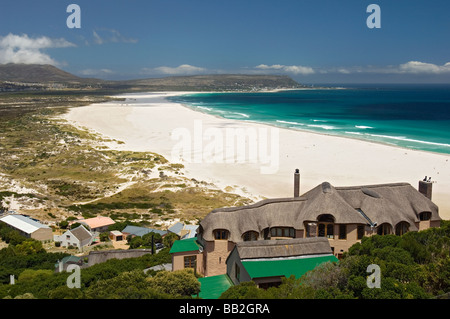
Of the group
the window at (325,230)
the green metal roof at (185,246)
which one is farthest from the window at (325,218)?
the green metal roof at (185,246)

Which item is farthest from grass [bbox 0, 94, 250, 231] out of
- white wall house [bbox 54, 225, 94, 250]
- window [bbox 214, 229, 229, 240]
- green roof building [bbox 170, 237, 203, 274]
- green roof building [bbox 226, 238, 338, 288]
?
green roof building [bbox 226, 238, 338, 288]

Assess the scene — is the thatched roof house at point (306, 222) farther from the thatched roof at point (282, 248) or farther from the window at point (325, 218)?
the thatched roof at point (282, 248)

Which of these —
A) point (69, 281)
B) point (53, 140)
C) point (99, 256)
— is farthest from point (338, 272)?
point (53, 140)

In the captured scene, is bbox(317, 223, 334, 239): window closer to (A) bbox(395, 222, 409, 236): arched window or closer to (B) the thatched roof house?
(B) the thatched roof house

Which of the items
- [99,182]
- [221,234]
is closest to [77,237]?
[221,234]

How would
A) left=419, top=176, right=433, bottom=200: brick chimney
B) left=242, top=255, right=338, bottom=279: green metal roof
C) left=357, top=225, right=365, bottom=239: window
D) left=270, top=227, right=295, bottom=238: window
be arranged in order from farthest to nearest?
left=419, top=176, right=433, bottom=200: brick chimney, left=270, top=227, right=295, bottom=238: window, left=357, top=225, right=365, bottom=239: window, left=242, top=255, right=338, bottom=279: green metal roof

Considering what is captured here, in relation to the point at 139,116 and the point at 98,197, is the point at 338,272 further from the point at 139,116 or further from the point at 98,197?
the point at 139,116
